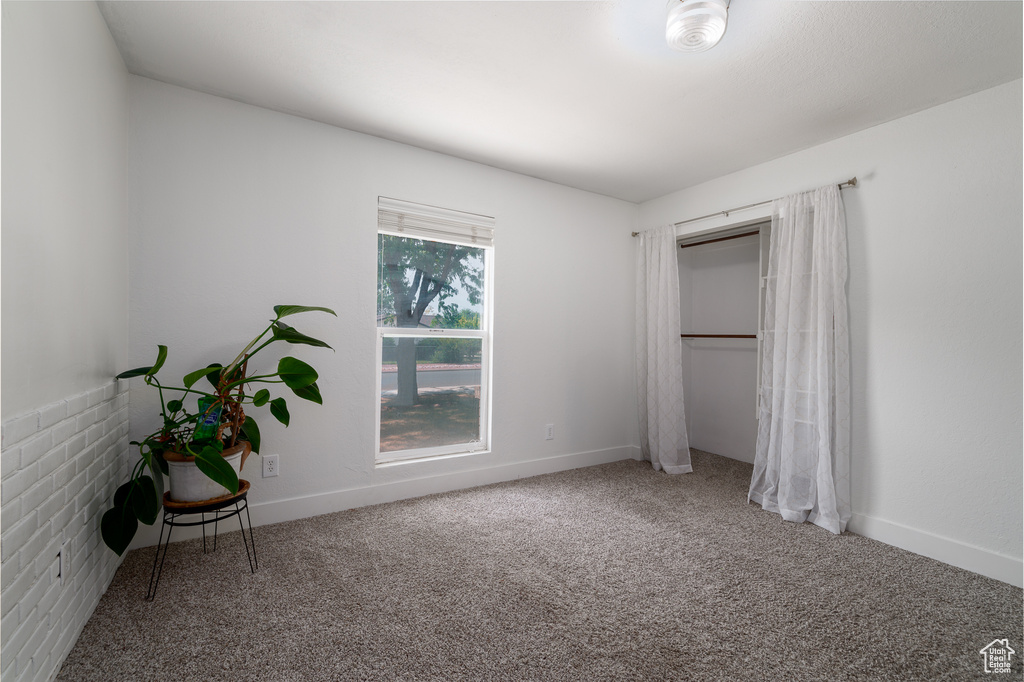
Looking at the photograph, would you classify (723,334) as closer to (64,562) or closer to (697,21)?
(697,21)

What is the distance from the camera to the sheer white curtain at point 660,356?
12.3 feet

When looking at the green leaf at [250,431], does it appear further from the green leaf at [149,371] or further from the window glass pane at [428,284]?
the window glass pane at [428,284]

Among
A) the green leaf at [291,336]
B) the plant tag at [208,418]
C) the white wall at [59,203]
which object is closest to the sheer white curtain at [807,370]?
the green leaf at [291,336]

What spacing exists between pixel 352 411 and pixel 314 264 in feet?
3.03

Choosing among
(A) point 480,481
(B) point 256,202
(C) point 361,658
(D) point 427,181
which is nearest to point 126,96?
(B) point 256,202

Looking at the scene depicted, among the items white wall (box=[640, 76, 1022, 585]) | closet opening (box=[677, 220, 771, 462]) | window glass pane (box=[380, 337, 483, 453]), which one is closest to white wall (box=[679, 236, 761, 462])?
closet opening (box=[677, 220, 771, 462])

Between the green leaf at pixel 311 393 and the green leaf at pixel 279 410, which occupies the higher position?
the green leaf at pixel 311 393

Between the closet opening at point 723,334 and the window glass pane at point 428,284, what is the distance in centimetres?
192

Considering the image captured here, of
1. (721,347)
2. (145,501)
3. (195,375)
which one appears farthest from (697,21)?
(721,347)

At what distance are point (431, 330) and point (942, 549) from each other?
3.13 metres

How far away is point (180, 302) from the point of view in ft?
7.84

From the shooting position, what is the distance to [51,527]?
140 centimetres

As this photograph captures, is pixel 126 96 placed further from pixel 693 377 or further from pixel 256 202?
pixel 693 377

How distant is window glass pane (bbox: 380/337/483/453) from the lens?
3143mm
